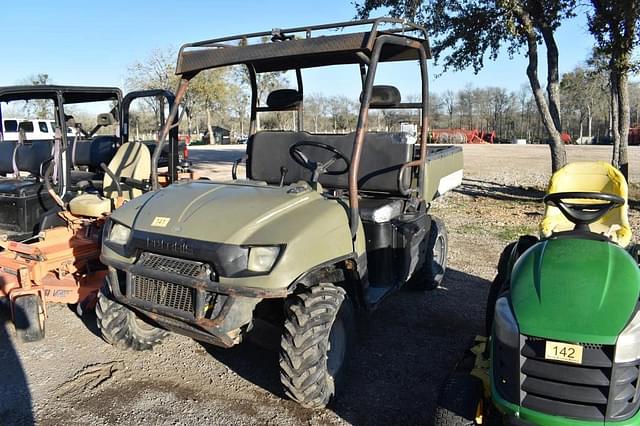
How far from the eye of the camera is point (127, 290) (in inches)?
128

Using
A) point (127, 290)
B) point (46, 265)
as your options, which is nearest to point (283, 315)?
point (127, 290)

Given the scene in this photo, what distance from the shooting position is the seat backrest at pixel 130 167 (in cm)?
578

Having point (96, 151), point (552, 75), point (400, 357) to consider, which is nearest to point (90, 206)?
point (96, 151)

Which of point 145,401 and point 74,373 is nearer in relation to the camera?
point 145,401

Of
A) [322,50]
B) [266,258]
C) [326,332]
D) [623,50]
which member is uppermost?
[623,50]

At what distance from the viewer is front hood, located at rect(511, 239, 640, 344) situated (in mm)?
2145

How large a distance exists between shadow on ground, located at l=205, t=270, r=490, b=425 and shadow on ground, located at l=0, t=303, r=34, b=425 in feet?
4.17

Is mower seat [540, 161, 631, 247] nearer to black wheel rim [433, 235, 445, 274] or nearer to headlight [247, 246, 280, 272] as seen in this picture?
black wheel rim [433, 235, 445, 274]

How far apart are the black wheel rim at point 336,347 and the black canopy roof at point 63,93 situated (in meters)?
5.03

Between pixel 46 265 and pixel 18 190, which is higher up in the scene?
pixel 18 190

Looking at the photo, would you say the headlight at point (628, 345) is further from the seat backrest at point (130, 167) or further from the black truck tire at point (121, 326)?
the seat backrest at point (130, 167)

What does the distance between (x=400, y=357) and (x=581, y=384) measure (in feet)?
6.21

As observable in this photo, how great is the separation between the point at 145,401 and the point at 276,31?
105 inches

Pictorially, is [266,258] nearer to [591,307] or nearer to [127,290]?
[127,290]
